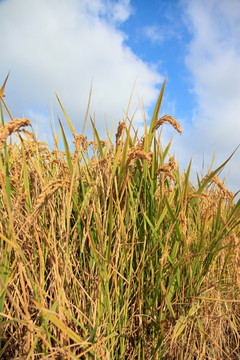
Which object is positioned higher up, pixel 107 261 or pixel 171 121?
pixel 171 121

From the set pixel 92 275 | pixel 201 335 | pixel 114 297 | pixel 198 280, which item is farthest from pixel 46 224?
pixel 201 335

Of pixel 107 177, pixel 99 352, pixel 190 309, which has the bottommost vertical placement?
pixel 99 352

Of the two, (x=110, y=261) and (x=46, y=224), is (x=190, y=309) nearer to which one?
(x=110, y=261)

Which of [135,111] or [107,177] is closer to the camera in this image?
[107,177]

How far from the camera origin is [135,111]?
1331mm

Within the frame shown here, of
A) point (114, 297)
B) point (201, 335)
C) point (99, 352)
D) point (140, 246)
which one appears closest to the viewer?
point (99, 352)

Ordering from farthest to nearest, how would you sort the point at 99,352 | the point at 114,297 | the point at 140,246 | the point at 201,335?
the point at 201,335, the point at 140,246, the point at 114,297, the point at 99,352

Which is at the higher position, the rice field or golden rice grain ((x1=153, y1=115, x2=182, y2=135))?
golden rice grain ((x1=153, y1=115, x2=182, y2=135))

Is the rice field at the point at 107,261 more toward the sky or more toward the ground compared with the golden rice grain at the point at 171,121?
more toward the ground

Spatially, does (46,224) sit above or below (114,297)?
above

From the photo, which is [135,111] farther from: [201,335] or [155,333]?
[201,335]

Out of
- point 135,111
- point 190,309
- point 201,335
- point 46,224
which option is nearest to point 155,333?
point 190,309

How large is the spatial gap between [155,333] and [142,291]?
20 centimetres

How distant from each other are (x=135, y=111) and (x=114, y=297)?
2.73 ft
